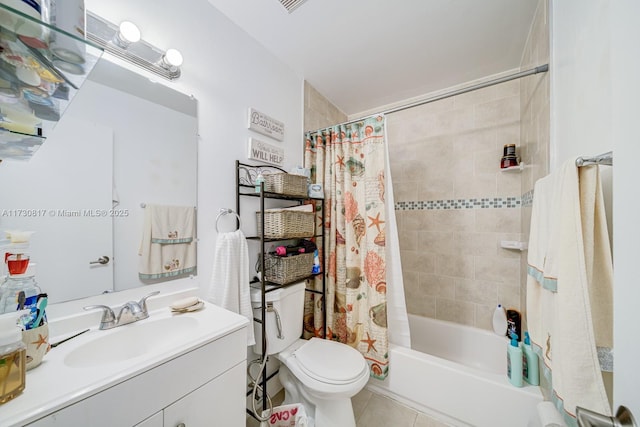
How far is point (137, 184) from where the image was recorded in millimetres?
974

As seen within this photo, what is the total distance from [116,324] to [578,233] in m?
1.55

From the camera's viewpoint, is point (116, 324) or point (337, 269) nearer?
point (116, 324)

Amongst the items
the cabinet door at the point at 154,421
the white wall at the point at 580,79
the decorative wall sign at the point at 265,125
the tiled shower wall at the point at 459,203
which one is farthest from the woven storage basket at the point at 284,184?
the white wall at the point at 580,79

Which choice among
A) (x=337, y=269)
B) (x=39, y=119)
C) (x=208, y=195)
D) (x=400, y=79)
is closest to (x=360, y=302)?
(x=337, y=269)

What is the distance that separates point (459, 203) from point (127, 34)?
2359 millimetres

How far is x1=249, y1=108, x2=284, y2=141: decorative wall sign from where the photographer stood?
1456mm

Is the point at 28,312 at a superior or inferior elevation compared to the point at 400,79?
inferior

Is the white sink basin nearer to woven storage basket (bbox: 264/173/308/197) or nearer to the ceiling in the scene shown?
woven storage basket (bbox: 264/173/308/197)

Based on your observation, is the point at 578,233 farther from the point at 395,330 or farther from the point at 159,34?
the point at 159,34

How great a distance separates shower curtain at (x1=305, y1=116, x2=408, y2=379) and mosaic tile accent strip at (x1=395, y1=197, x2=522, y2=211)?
76cm

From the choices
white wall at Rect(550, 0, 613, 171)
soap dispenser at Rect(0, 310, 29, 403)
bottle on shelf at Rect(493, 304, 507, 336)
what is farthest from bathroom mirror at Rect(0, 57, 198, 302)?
bottle on shelf at Rect(493, 304, 507, 336)

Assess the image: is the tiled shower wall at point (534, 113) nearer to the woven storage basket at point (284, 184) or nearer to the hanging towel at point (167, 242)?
the woven storage basket at point (284, 184)

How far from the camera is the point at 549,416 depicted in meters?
0.87

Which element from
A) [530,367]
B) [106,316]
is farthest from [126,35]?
[530,367]
